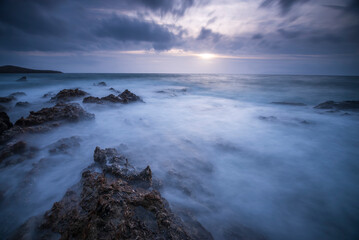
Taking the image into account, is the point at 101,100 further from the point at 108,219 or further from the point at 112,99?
the point at 108,219

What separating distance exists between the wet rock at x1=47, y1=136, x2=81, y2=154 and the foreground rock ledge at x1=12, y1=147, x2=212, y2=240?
1.73m

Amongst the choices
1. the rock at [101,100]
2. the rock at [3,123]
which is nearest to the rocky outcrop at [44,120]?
the rock at [3,123]

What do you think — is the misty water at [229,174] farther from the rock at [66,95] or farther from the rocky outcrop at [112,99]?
the rock at [66,95]

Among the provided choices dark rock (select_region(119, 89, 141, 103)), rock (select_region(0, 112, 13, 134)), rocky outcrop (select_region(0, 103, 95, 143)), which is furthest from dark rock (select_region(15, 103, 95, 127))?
dark rock (select_region(119, 89, 141, 103))

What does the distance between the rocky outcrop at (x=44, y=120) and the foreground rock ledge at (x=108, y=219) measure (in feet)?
10.00

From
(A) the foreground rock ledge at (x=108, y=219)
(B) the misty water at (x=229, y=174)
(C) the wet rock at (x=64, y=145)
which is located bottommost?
(B) the misty water at (x=229, y=174)

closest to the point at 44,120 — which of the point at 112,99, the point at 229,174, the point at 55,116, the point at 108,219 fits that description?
the point at 55,116

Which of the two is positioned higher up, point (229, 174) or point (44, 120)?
point (44, 120)

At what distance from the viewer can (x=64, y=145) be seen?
3.75 m

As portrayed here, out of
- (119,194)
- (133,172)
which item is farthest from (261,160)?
(119,194)

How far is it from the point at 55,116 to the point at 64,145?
2092 millimetres

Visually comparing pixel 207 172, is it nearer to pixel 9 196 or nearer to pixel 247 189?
pixel 247 189

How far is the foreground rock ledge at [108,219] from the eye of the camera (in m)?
1.51

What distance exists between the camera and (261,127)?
646 cm
